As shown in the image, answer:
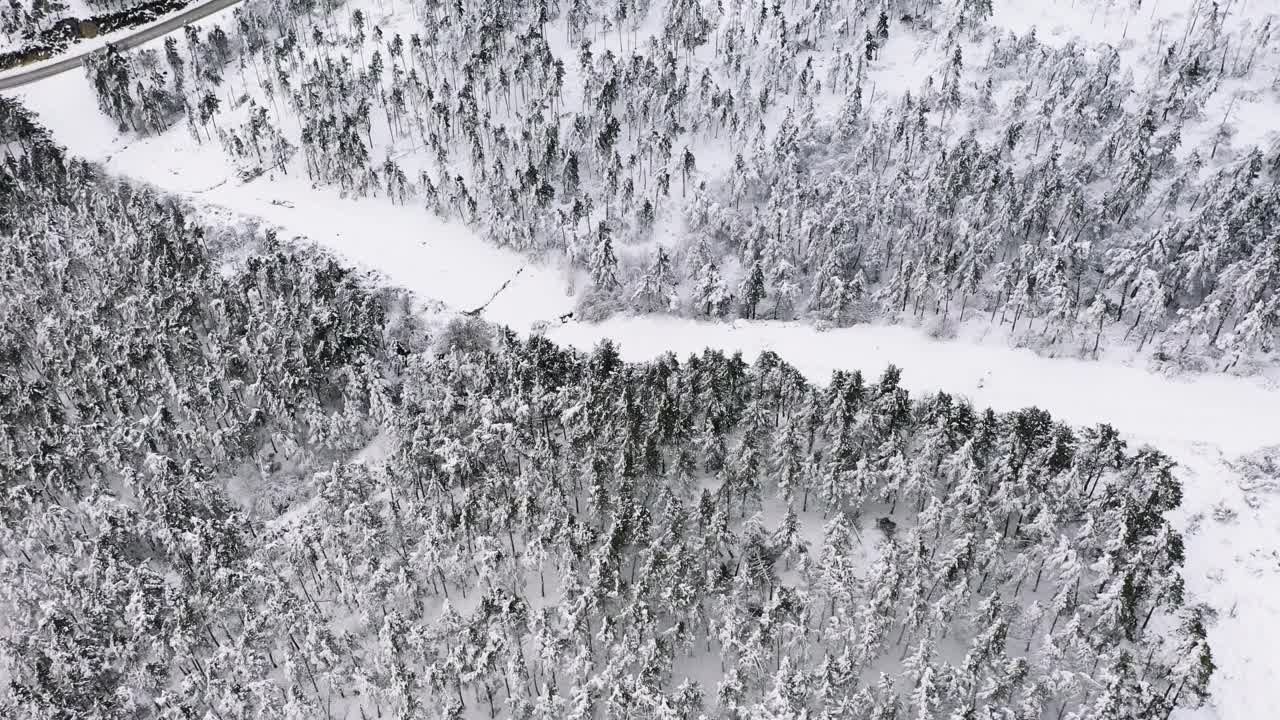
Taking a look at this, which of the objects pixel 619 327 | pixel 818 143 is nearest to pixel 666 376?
pixel 619 327

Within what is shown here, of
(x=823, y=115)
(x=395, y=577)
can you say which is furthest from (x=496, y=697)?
(x=823, y=115)

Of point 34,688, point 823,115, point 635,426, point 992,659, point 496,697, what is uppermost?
point 823,115

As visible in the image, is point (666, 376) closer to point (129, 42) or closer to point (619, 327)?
point (619, 327)

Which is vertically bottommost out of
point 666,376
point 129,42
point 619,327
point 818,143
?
point 619,327

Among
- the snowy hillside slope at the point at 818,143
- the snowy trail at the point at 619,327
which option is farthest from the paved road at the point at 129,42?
the snowy hillside slope at the point at 818,143

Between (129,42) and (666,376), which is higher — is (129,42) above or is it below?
above

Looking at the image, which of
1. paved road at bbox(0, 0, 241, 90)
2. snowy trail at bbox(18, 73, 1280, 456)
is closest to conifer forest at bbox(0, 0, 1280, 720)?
snowy trail at bbox(18, 73, 1280, 456)

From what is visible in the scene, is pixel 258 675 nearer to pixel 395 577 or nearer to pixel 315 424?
pixel 395 577
